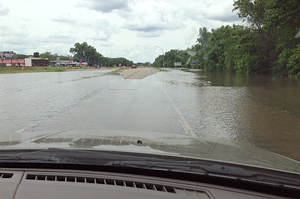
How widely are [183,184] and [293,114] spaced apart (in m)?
9.67

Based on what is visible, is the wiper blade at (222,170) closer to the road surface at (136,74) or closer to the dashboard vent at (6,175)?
the dashboard vent at (6,175)

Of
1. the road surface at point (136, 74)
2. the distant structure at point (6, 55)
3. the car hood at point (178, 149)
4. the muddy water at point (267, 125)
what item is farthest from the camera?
the distant structure at point (6, 55)

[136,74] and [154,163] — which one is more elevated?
[154,163]

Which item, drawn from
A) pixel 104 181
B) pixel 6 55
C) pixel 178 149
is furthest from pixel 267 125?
pixel 6 55

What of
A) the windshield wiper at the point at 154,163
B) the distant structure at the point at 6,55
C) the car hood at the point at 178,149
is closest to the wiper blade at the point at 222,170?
the windshield wiper at the point at 154,163

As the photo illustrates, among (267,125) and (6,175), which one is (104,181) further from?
(267,125)

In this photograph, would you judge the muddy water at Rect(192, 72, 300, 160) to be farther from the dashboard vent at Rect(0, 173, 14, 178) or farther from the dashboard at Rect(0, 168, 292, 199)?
the dashboard vent at Rect(0, 173, 14, 178)

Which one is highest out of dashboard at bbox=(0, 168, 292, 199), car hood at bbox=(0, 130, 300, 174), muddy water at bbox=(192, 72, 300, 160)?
car hood at bbox=(0, 130, 300, 174)

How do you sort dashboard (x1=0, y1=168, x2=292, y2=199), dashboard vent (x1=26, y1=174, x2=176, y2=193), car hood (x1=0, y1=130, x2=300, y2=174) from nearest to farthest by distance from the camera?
dashboard (x1=0, y1=168, x2=292, y2=199), dashboard vent (x1=26, y1=174, x2=176, y2=193), car hood (x1=0, y1=130, x2=300, y2=174)

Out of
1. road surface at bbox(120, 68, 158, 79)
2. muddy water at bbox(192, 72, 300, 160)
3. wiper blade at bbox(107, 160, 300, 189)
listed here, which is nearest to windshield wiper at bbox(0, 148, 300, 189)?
wiper blade at bbox(107, 160, 300, 189)

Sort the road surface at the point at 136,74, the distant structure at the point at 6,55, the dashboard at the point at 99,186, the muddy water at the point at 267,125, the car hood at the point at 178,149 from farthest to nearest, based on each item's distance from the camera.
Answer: the distant structure at the point at 6,55, the road surface at the point at 136,74, the muddy water at the point at 267,125, the car hood at the point at 178,149, the dashboard at the point at 99,186

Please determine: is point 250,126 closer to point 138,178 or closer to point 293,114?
point 293,114

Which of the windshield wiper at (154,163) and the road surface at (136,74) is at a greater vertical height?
the windshield wiper at (154,163)

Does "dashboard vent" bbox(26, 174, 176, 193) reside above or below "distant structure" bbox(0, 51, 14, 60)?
below
